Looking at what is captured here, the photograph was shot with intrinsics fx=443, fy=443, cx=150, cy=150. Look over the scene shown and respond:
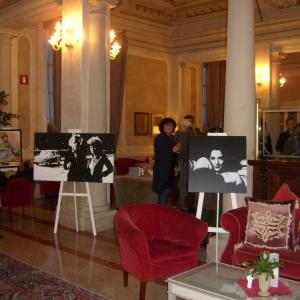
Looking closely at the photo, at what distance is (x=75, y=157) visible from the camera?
20.6 feet

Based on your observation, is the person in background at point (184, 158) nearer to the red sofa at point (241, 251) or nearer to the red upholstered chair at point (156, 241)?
the red upholstered chair at point (156, 241)

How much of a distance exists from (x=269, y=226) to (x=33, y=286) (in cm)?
237

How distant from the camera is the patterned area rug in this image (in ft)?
13.5

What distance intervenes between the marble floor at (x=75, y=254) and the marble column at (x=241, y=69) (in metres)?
1.44

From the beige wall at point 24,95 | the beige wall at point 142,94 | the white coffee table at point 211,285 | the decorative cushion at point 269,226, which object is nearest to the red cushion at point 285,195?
the decorative cushion at point 269,226

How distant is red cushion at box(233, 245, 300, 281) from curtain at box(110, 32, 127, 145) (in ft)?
24.4

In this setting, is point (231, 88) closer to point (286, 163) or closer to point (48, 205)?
point (286, 163)

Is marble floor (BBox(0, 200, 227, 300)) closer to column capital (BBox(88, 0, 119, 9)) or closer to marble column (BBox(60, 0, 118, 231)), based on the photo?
marble column (BBox(60, 0, 118, 231))

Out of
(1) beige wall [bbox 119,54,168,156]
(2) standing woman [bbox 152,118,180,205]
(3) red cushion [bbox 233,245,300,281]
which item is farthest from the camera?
(1) beige wall [bbox 119,54,168,156]

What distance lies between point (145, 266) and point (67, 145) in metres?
2.87

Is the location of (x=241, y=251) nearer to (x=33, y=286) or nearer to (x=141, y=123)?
(x=33, y=286)

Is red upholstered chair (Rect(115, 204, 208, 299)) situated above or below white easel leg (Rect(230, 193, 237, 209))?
below

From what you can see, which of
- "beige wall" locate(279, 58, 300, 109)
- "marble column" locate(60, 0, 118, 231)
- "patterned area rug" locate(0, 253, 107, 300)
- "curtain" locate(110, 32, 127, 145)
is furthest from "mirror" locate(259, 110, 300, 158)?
"beige wall" locate(279, 58, 300, 109)

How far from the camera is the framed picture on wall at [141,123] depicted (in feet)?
39.0
